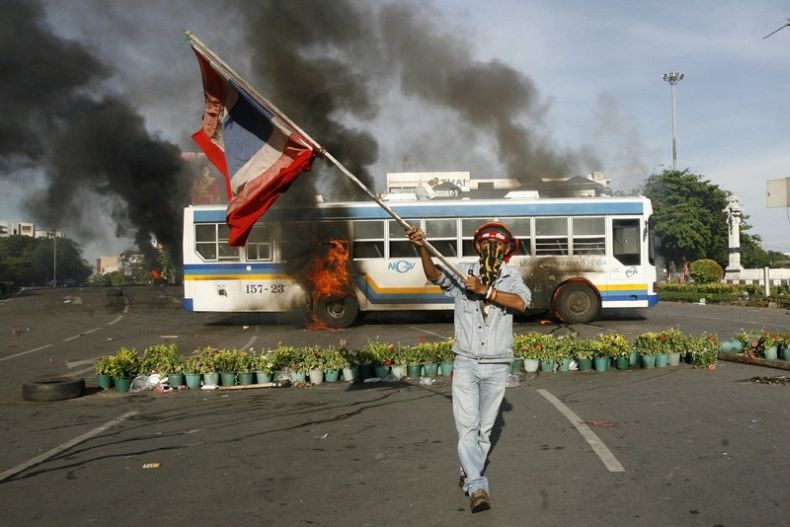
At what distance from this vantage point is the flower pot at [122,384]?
30.7ft

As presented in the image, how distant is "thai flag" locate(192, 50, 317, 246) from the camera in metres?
6.32

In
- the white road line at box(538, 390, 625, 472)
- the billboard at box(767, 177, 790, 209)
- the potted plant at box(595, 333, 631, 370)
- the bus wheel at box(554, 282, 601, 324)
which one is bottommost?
the white road line at box(538, 390, 625, 472)

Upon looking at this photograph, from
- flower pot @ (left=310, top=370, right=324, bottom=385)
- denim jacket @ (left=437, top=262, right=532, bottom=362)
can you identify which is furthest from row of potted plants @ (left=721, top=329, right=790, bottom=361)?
denim jacket @ (left=437, top=262, right=532, bottom=362)

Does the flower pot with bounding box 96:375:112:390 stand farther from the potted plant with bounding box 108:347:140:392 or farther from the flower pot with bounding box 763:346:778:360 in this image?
the flower pot with bounding box 763:346:778:360

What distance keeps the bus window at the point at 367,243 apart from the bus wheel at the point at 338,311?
3.81ft

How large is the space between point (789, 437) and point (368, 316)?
52.5ft

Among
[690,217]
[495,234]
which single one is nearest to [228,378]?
[495,234]

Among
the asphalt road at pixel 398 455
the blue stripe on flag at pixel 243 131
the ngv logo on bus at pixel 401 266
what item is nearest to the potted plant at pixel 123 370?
the asphalt road at pixel 398 455

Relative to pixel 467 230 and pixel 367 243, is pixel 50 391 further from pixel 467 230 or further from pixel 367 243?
pixel 467 230

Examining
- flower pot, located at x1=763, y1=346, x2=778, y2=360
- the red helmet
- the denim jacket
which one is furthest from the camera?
flower pot, located at x1=763, y1=346, x2=778, y2=360

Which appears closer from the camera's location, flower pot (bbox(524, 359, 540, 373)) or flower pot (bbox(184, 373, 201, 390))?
flower pot (bbox(184, 373, 201, 390))

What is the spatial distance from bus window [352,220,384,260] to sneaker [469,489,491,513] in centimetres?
1375

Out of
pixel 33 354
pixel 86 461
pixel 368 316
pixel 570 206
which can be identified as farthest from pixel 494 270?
pixel 368 316

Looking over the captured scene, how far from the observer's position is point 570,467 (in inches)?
210
